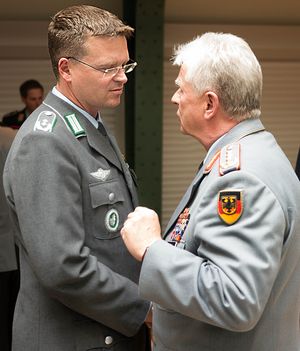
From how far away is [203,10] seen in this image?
6.52 metres

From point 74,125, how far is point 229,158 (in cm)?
64

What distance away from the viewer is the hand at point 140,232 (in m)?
1.74

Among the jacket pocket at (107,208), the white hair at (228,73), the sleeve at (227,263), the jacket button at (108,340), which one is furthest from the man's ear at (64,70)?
the jacket button at (108,340)

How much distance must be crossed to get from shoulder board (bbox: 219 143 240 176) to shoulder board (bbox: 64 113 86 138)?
0.57 m

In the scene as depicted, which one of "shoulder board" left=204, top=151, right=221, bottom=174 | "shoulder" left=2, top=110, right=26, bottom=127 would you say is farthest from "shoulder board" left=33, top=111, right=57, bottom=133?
"shoulder" left=2, top=110, right=26, bottom=127

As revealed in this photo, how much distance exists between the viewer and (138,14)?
5840mm

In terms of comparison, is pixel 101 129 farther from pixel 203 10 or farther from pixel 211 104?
pixel 203 10

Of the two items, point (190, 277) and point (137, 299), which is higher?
point (190, 277)

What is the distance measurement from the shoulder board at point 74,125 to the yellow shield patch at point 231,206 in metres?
0.69

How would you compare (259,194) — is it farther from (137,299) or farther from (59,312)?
(59,312)

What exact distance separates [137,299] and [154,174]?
4.19 metres

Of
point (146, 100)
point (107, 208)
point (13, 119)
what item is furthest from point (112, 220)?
point (146, 100)

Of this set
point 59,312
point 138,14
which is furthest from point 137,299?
point 138,14

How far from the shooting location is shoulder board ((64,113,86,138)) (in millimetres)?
2107
